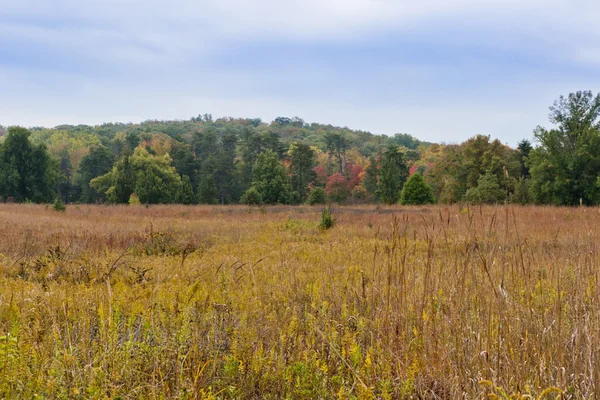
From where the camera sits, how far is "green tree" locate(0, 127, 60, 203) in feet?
134

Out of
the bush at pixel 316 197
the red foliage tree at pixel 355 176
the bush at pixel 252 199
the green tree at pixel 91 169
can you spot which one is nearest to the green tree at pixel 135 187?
the bush at pixel 252 199

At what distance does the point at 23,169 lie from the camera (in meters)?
42.1

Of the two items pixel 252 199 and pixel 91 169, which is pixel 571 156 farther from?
pixel 91 169

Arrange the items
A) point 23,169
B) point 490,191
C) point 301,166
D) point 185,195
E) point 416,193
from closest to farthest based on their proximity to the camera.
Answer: point 490,191 < point 416,193 < point 185,195 < point 23,169 < point 301,166

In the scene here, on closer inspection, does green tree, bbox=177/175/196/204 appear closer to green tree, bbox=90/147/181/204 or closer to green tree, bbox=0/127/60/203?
green tree, bbox=90/147/181/204

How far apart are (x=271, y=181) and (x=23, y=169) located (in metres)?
24.3

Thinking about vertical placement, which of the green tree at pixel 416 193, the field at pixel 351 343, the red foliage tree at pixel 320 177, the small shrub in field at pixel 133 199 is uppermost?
the red foliage tree at pixel 320 177

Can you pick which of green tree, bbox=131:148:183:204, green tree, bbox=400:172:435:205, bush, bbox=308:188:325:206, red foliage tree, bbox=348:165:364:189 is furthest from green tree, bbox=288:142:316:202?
green tree, bbox=400:172:435:205

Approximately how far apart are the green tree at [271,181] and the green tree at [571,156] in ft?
68.3

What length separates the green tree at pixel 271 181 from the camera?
40156 mm

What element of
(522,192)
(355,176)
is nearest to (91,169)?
(355,176)

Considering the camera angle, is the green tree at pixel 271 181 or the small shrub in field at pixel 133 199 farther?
the green tree at pixel 271 181

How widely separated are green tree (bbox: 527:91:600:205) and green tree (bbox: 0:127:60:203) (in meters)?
43.9

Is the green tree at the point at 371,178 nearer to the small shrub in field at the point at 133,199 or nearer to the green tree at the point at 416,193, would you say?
the green tree at the point at 416,193
